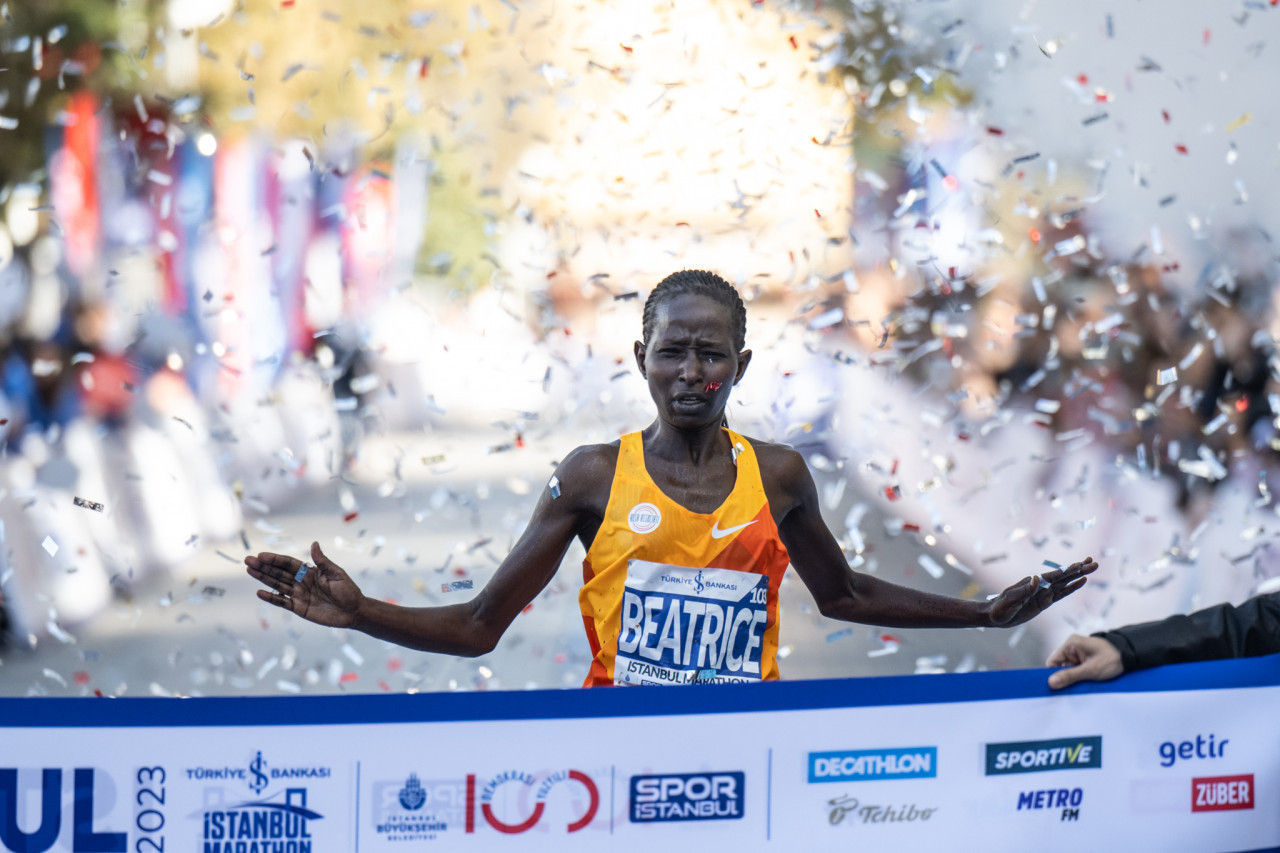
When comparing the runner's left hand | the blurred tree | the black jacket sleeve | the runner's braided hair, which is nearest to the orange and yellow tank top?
the runner's braided hair

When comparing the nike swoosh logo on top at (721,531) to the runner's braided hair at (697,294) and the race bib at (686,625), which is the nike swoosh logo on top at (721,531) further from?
the runner's braided hair at (697,294)

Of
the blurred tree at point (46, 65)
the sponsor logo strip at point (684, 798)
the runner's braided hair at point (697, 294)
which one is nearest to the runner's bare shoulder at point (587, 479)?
the runner's braided hair at point (697, 294)

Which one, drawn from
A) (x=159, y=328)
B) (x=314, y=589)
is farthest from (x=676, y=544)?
(x=159, y=328)

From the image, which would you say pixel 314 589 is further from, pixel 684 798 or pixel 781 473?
pixel 781 473

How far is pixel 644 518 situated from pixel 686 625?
0.25m

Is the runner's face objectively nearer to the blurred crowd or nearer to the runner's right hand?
the runner's right hand

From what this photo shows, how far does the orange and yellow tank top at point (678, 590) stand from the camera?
2461 millimetres

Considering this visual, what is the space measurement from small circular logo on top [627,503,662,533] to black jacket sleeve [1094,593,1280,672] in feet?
3.21

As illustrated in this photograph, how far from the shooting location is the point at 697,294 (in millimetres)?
2590

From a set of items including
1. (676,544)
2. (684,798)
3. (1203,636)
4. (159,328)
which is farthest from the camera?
(159,328)

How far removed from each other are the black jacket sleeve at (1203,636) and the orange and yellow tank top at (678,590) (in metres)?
0.73

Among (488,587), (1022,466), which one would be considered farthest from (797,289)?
(488,587)

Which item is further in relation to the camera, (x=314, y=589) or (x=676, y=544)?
(x=676, y=544)

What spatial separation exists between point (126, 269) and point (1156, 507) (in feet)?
18.7
